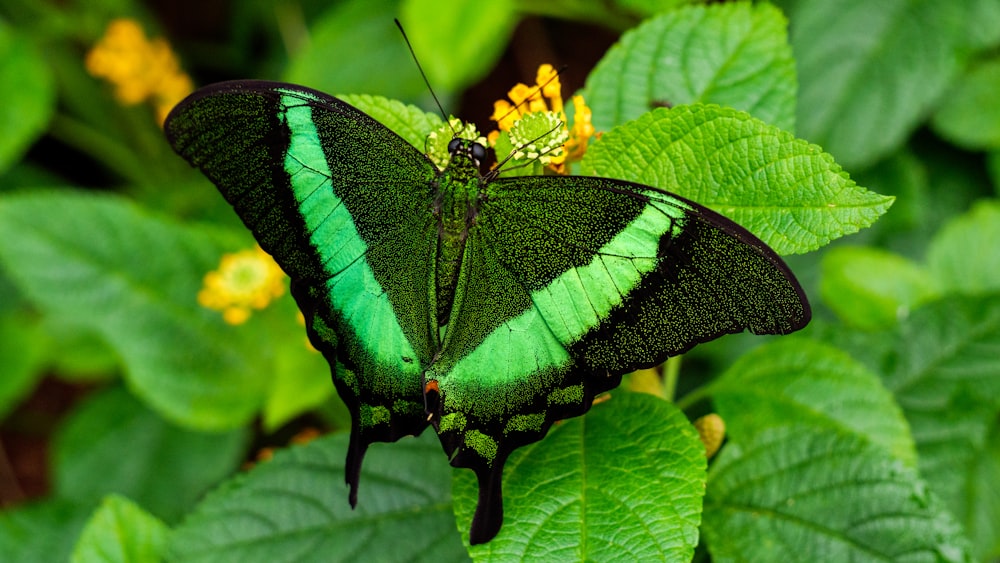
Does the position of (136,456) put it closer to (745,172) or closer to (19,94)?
(19,94)

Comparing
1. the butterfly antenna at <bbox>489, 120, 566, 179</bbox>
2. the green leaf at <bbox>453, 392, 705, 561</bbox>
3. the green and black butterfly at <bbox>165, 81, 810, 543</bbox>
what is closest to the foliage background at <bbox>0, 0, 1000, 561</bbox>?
the green leaf at <bbox>453, 392, 705, 561</bbox>

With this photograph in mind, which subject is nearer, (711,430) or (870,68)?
(711,430)

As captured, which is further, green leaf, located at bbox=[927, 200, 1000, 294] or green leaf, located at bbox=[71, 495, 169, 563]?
green leaf, located at bbox=[927, 200, 1000, 294]

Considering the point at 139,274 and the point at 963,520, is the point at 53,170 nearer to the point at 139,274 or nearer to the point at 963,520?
the point at 139,274

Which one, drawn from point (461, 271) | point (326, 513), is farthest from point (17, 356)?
point (461, 271)

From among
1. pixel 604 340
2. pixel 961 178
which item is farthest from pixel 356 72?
pixel 961 178

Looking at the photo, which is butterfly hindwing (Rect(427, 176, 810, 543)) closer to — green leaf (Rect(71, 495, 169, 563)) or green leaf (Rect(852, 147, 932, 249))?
green leaf (Rect(71, 495, 169, 563))
